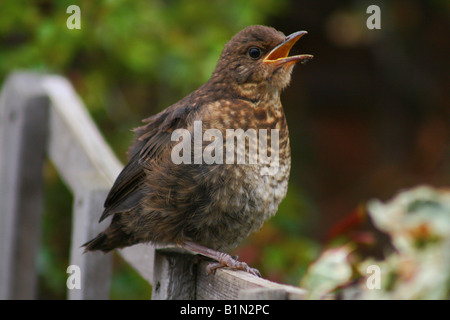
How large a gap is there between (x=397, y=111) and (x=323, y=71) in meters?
0.97

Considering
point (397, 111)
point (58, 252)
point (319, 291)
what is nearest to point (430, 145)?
point (397, 111)

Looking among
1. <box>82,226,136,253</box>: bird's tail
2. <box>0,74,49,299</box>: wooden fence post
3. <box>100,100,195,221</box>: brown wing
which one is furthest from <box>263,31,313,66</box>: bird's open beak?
<box>0,74,49,299</box>: wooden fence post

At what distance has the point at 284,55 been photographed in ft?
8.45

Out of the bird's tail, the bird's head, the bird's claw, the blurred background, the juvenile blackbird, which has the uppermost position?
the blurred background

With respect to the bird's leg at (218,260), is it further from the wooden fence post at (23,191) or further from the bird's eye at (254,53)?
the wooden fence post at (23,191)

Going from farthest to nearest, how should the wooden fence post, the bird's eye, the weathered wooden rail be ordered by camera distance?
the wooden fence post
the bird's eye
the weathered wooden rail

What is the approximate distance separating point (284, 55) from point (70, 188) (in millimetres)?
968

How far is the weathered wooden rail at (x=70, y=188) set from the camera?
1.93m

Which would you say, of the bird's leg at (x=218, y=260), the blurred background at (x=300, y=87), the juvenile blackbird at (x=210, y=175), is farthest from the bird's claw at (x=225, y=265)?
the blurred background at (x=300, y=87)

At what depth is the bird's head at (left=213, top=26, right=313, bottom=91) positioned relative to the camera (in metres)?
2.50

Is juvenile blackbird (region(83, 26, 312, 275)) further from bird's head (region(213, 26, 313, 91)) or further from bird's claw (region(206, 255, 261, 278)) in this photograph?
bird's claw (region(206, 255, 261, 278))

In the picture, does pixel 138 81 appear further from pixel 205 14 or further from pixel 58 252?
pixel 58 252

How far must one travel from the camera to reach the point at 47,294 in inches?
171
